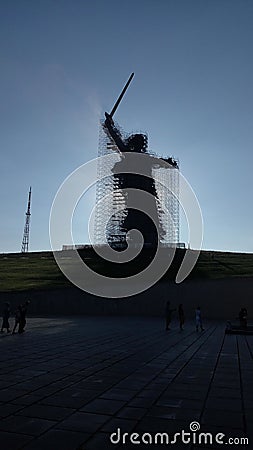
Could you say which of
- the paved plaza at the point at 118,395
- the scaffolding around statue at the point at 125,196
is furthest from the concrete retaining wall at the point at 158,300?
the scaffolding around statue at the point at 125,196

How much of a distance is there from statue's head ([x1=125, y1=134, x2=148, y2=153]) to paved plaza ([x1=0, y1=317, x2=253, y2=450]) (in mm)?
49453

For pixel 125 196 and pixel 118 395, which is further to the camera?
pixel 125 196

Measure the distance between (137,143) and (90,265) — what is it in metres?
22.2

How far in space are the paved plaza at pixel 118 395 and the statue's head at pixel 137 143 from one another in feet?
162

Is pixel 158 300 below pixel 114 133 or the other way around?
below

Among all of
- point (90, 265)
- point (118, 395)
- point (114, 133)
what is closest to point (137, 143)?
point (114, 133)

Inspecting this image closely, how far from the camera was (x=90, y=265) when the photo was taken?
49156 millimetres

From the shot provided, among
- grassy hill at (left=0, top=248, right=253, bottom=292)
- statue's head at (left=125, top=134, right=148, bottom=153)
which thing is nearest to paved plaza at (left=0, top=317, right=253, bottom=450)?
grassy hill at (left=0, top=248, right=253, bottom=292)

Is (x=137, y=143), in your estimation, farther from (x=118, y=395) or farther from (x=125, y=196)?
(x=118, y=395)

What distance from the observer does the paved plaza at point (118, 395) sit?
16.4 ft

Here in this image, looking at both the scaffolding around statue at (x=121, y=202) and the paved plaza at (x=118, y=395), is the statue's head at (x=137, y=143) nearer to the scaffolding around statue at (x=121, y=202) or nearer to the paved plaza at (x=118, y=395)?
the scaffolding around statue at (x=121, y=202)

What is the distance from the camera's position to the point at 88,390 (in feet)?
24.0

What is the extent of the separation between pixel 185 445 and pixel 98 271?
4047 cm

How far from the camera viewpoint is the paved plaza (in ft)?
16.4
